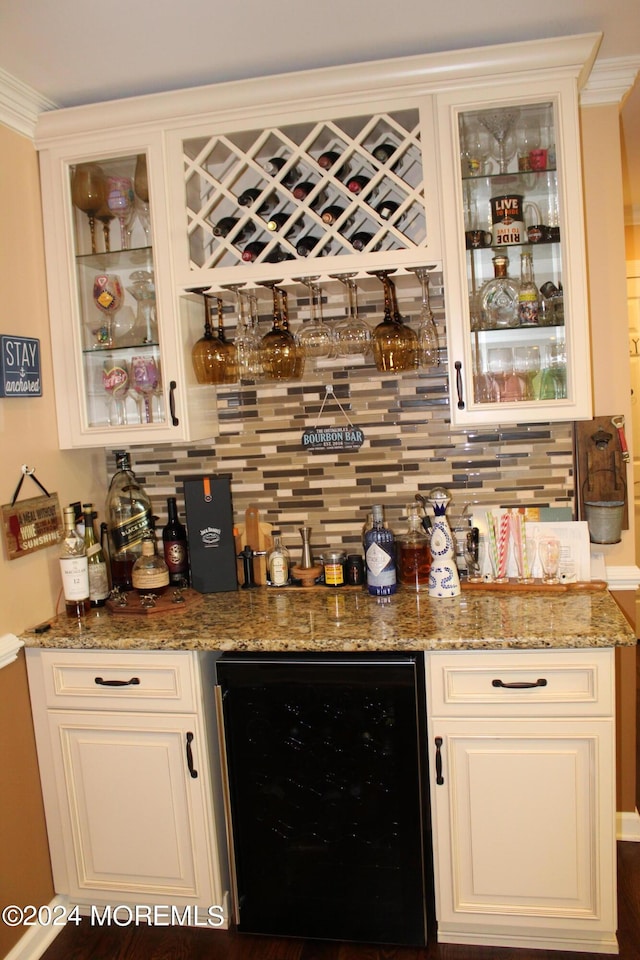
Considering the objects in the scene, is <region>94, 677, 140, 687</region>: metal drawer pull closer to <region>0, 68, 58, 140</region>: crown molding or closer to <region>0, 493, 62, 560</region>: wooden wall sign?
<region>0, 493, 62, 560</region>: wooden wall sign

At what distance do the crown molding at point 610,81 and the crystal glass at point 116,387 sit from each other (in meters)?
1.73

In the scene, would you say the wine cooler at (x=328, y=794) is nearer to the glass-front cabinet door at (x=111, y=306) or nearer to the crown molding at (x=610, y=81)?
the glass-front cabinet door at (x=111, y=306)

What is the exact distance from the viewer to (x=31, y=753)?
2.22 m

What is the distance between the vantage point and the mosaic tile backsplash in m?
2.53

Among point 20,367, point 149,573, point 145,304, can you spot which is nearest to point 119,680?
point 149,573

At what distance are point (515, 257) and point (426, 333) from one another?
37 cm

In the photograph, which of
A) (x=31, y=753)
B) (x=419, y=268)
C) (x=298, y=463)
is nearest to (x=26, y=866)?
(x=31, y=753)

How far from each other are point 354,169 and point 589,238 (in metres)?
0.81

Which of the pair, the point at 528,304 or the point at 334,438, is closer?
the point at 528,304

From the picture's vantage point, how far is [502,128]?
7.36 ft

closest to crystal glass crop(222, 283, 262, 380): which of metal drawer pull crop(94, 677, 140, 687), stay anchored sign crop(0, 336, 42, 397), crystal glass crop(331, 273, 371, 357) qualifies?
crystal glass crop(331, 273, 371, 357)

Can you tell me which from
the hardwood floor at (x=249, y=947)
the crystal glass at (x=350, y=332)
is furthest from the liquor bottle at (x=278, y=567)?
the hardwood floor at (x=249, y=947)

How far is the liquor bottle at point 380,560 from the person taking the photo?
2.33 meters

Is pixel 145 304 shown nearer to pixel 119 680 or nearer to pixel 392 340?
pixel 392 340
